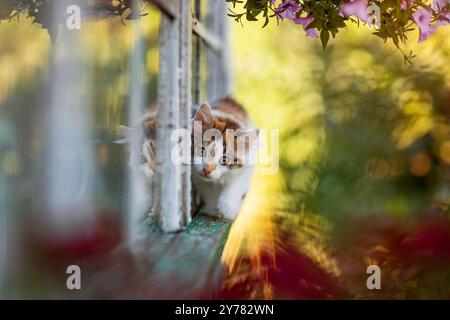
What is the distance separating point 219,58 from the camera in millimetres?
1906

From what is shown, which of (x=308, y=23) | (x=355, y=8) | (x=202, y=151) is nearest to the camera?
(x=355, y=8)

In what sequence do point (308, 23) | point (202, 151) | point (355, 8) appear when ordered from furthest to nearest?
1. point (202, 151)
2. point (308, 23)
3. point (355, 8)

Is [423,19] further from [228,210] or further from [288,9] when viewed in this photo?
[228,210]

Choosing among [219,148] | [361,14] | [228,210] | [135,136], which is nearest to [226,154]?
[219,148]

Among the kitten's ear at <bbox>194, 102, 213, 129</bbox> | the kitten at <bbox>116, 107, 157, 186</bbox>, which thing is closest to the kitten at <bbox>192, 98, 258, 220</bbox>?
the kitten's ear at <bbox>194, 102, 213, 129</bbox>

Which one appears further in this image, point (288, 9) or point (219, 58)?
point (219, 58)

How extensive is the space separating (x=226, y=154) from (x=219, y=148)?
3 cm

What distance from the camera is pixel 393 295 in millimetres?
1954

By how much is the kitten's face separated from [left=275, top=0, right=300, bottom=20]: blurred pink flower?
0.33 meters

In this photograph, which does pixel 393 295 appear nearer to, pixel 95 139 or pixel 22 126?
pixel 95 139

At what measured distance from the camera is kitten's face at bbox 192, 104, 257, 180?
1896 mm
